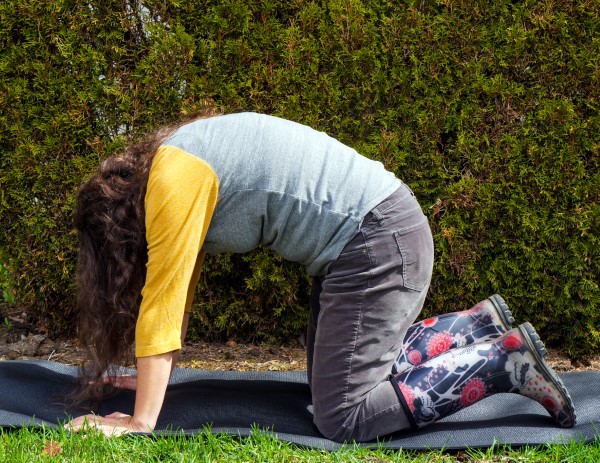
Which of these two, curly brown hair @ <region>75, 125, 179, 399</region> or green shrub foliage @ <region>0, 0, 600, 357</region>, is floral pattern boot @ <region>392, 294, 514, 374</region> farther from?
curly brown hair @ <region>75, 125, 179, 399</region>

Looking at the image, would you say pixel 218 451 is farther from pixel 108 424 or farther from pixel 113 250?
pixel 113 250

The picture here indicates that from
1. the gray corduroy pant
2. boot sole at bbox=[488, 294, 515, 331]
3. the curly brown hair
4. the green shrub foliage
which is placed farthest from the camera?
the green shrub foliage

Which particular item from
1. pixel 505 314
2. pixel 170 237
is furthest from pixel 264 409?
pixel 505 314

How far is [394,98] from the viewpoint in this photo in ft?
12.7

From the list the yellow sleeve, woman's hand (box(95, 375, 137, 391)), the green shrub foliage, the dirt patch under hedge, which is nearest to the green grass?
the yellow sleeve

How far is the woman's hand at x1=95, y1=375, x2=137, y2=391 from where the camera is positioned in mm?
3204

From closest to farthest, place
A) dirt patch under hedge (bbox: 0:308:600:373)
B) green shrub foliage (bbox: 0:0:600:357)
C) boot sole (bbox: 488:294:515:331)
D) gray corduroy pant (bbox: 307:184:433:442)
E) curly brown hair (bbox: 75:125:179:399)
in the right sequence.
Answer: curly brown hair (bbox: 75:125:179:399) → gray corduroy pant (bbox: 307:184:433:442) → boot sole (bbox: 488:294:515:331) → green shrub foliage (bbox: 0:0:600:357) → dirt patch under hedge (bbox: 0:308:600:373)

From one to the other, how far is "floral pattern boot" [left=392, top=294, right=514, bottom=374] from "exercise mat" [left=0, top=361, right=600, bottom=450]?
27cm

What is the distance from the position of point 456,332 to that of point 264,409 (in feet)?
2.85

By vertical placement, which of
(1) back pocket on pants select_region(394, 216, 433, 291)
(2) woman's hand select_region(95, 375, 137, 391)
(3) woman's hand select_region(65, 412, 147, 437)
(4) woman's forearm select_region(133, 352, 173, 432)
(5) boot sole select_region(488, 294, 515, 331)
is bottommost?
(2) woman's hand select_region(95, 375, 137, 391)

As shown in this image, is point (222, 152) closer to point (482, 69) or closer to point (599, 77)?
point (482, 69)

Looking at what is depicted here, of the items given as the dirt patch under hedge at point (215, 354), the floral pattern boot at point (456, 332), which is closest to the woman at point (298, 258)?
the floral pattern boot at point (456, 332)

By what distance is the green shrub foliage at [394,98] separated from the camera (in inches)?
150

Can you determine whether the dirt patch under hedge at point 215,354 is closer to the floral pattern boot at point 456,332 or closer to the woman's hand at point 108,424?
the floral pattern boot at point 456,332
